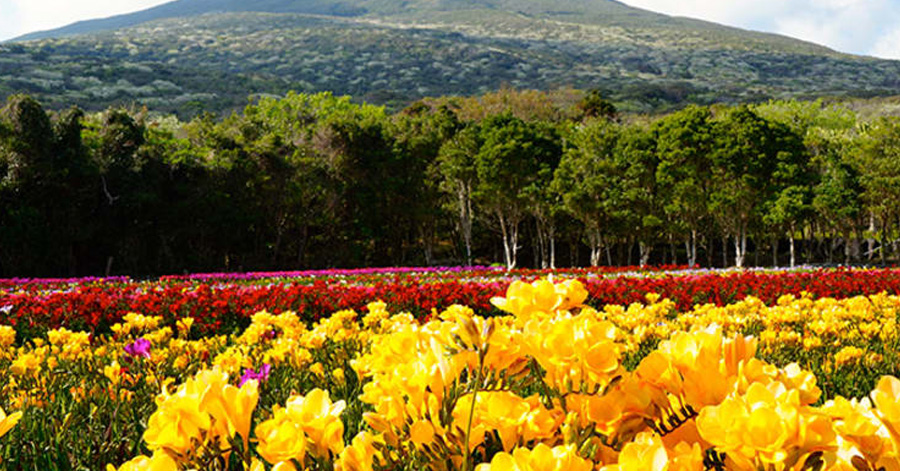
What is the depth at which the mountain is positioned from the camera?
68.0m

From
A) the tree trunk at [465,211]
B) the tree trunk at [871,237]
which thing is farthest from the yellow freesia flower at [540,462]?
the tree trunk at [871,237]

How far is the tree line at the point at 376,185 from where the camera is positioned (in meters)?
18.6

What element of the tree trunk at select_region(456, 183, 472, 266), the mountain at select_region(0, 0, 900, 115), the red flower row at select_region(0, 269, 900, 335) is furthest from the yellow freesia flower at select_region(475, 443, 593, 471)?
the mountain at select_region(0, 0, 900, 115)

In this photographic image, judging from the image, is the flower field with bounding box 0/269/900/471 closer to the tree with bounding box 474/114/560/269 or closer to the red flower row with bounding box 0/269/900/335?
the red flower row with bounding box 0/269/900/335

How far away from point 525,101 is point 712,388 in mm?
45202

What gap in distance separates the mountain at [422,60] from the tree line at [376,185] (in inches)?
1529

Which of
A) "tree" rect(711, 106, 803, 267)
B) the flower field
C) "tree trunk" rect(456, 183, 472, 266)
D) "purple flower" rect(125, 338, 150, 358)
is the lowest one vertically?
"tree trunk" rect(456, 183, 472, 266)

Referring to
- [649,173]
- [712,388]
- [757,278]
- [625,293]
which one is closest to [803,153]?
[649,173]

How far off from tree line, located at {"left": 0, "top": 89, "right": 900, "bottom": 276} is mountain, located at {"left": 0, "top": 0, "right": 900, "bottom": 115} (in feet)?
127

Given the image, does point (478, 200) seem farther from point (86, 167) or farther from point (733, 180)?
point (86, 167)

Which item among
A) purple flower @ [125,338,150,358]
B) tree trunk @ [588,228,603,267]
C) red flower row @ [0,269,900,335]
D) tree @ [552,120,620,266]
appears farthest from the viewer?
tree trunk @ [588,228,603,267]

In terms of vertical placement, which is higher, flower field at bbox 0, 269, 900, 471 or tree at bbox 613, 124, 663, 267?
flower field at bbox 0, 269, 900, 471

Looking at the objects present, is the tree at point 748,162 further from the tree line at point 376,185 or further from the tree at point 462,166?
the tree at point 462,166

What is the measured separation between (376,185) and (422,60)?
276 ft
